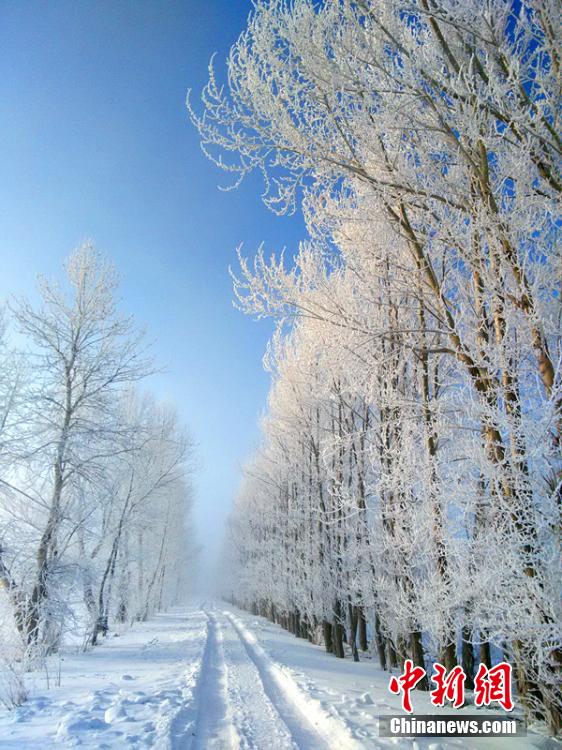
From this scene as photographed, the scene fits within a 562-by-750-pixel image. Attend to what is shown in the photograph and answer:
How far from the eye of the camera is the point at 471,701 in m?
6.71

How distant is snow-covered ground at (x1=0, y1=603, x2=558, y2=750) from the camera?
4.22 metres

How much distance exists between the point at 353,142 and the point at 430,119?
93cm

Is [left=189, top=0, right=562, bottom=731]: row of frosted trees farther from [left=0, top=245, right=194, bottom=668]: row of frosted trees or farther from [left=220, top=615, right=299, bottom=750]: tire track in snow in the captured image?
[left=0, top=245, right=194, bottom=668]: row of frosted trees

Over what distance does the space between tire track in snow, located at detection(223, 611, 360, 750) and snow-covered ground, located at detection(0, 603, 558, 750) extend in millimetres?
14

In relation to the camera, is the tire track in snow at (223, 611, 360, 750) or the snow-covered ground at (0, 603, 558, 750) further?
the tire track in snow at (223, 611, 360, 750)

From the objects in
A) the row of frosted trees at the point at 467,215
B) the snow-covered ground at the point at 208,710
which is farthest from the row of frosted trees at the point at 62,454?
the row of frosted trees at the point at 467,215

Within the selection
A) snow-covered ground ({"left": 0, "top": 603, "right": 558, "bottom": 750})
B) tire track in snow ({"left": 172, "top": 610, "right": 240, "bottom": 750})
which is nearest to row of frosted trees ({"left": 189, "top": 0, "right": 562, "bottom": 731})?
snow-covered ground ({"left": 0, "top": 603, "right": 558, "bottom": 750})

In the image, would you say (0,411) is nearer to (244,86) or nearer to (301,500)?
(244,86)

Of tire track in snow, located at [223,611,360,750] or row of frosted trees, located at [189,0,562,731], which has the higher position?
row of frosted trees, located at [189,0,562,731]

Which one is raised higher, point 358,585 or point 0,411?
point 0,411

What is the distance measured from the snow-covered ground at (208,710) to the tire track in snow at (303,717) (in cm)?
1

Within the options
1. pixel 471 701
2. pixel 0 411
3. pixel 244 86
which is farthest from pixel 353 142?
pixel 0 411

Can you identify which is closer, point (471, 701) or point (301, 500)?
point (471, 701)

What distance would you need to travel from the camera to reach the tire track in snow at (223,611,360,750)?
171 inches
